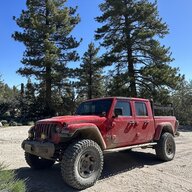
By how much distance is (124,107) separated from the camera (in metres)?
8.69

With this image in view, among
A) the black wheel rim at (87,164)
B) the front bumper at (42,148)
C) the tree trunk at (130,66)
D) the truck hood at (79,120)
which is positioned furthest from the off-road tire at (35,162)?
the tree trunk at (130,66)

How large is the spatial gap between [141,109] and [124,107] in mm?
900

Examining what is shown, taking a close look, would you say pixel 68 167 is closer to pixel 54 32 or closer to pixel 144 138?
pixel 144 138

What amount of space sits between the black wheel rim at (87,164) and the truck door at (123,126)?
3.47 feet

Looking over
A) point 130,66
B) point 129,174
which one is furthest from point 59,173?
point 130,66

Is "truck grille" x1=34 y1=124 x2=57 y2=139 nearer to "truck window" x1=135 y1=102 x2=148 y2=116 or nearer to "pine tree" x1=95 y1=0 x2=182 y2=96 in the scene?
"truck window" x1=135 y1=102 x2=148 y2=116

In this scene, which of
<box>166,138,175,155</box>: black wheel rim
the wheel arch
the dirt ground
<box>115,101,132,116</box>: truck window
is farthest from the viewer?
<box>166,138,175,155</box>: black wheel rim

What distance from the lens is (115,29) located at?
88.0 ft

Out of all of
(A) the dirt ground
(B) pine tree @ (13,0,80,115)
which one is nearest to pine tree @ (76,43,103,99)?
(B) pine tree @ (13,0,80,115)

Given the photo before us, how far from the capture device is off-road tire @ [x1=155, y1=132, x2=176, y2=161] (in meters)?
9.73

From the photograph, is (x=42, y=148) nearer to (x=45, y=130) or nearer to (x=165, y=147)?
(x=45, y=130)

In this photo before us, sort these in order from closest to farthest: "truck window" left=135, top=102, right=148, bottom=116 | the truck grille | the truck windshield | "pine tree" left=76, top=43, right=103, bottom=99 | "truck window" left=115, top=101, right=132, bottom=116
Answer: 1. the truck grille
2. the truck windshield
3. "truck window" left=115, top=101, right=132, bottom=116
4. "truck window" left=135, top=102, right=148, bottom=116
5. "pine tree" left=76, top=43, right=103, bottom=99

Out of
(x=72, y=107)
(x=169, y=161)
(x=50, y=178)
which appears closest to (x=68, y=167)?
(x=50, y=178)

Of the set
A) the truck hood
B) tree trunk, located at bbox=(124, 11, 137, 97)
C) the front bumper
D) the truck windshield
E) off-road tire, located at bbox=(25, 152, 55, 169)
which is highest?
tree trunk, located at bbox=(124, 11, 137, 97)
